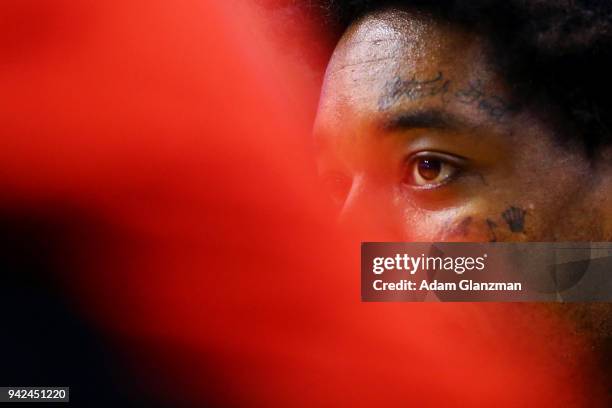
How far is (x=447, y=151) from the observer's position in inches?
62.6

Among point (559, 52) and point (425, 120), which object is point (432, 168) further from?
point (559, 52)

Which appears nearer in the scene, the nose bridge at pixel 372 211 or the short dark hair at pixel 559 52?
the short dark hair at pixel 559 52

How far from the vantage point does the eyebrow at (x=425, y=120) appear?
1584 mm

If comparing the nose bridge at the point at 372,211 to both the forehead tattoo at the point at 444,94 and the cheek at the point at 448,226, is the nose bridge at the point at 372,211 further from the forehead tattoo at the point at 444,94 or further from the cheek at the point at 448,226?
the forehead tattoo at the point at 444,94

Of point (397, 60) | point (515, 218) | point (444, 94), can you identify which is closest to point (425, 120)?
point (444, 94)

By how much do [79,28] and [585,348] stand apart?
5.05 ft

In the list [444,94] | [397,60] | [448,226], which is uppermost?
[397,60]

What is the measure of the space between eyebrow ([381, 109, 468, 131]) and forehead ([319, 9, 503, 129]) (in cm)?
2

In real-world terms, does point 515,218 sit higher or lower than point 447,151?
lower

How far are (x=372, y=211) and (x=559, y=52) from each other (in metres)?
0.55

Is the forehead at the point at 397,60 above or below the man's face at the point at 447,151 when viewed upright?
above

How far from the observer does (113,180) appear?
1.97 meters

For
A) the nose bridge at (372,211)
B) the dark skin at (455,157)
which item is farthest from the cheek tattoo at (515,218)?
the nose bridge at (372,211)

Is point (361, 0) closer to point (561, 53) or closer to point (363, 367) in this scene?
point (561, 53)
